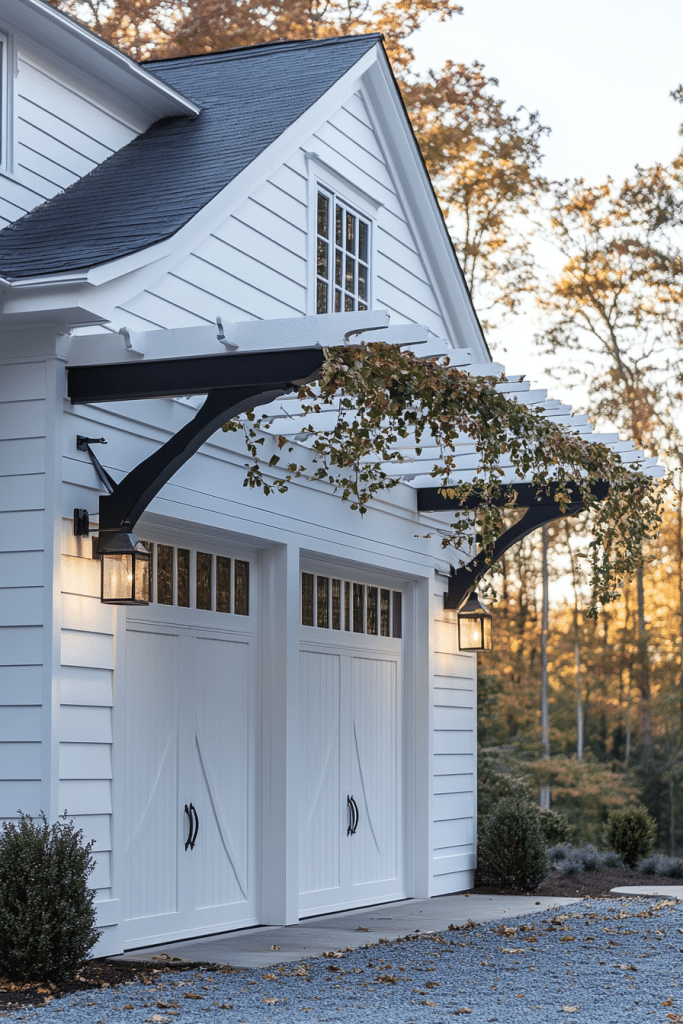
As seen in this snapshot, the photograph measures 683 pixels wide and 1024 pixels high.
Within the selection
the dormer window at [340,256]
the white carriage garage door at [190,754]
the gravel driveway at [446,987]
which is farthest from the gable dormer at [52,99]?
the gravel driveway at [446,987]

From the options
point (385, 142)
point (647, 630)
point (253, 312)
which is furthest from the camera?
point (647, 630)

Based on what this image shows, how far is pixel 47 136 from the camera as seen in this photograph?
8016 mm

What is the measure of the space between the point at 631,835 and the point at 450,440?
7.97 meters

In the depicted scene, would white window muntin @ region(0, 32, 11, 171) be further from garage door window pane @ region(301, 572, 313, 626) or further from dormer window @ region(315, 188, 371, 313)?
garage door window pane @ region(301, 572, 313, 626)

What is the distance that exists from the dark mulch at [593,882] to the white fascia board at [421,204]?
15.6ft

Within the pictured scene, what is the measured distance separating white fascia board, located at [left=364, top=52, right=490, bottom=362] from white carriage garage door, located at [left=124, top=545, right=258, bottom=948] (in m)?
4.17

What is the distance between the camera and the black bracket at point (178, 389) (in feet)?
20.6

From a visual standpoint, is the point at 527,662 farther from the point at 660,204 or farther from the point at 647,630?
the point at 660,204

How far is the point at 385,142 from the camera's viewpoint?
11.0 metres

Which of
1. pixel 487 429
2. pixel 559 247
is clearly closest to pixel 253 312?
pixel 487 429

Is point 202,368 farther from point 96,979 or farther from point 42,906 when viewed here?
point 96,979

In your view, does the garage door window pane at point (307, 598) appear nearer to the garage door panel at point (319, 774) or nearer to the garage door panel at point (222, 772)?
the garage door panel at point (319, 774)

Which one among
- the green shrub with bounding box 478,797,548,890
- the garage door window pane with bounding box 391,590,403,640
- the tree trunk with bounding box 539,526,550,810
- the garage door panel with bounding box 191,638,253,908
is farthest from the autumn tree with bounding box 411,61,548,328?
the garage door panel with bounding box 191,638,253,908

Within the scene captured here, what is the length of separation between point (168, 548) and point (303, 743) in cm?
213
